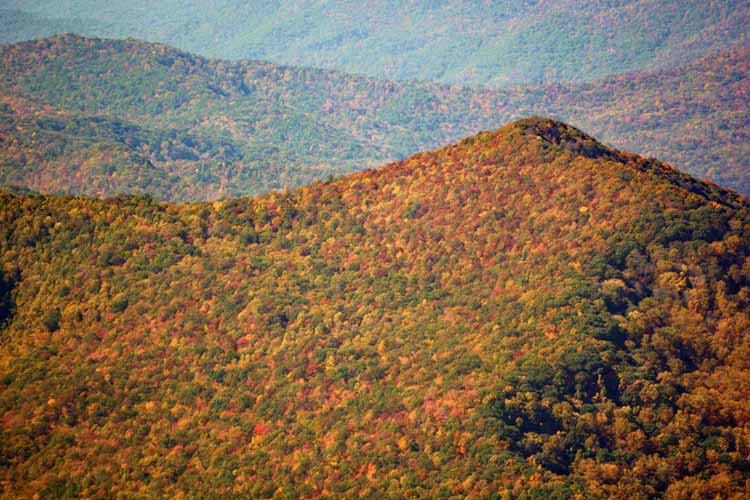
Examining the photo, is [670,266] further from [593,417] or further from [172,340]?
[172,340]

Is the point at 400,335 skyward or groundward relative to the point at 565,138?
groundward

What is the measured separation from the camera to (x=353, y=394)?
249ft

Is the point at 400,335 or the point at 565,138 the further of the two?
the point at 565,138

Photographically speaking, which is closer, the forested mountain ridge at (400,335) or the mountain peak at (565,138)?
the forested mountain ridge at (400,335)

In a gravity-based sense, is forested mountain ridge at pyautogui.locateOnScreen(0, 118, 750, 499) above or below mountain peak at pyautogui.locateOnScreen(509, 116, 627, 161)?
below

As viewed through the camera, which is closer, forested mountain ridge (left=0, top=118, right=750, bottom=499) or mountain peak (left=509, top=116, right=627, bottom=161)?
forested mountain ridge (left=0, top=118, right=750, bottom=499)

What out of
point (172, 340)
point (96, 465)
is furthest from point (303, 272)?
point (96, 465)

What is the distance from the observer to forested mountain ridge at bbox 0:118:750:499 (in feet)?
217

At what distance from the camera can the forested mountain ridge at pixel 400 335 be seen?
6600 cm

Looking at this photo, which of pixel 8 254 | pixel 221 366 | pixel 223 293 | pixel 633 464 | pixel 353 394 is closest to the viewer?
pixel 633 464

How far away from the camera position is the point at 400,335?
79.9 meters

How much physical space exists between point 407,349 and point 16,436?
31.6 metres

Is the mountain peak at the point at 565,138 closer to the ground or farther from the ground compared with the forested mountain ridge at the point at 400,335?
farther from the ground

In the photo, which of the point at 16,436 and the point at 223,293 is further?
the point at 223,293
